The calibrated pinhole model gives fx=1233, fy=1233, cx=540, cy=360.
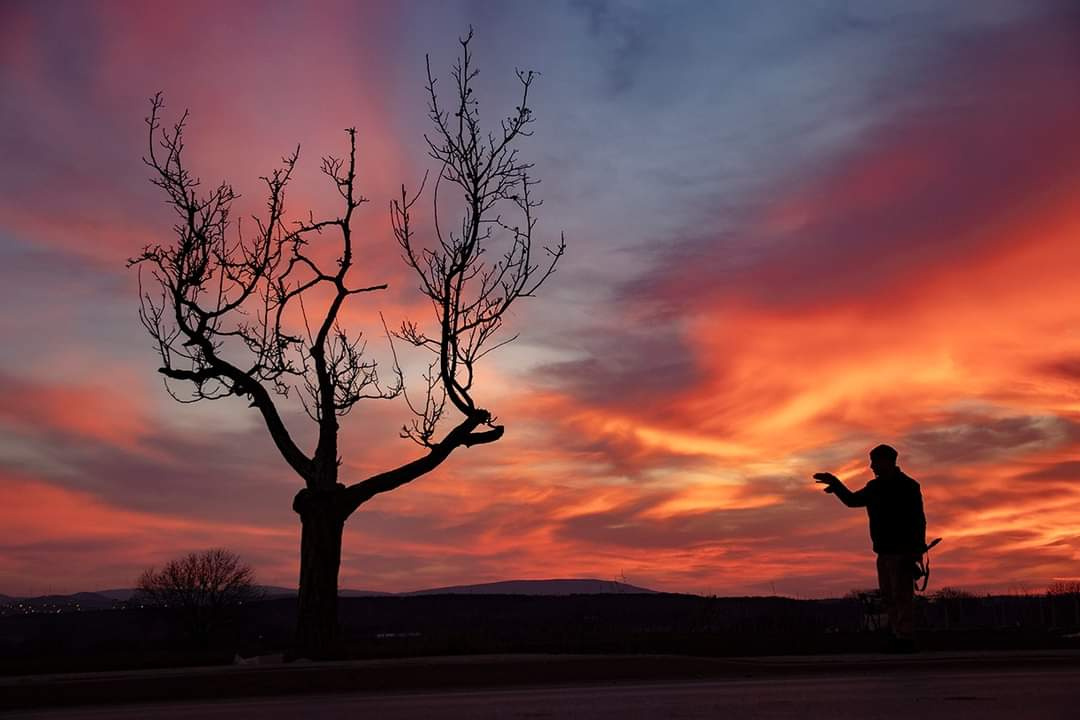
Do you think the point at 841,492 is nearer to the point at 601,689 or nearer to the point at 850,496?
the point at 850,496

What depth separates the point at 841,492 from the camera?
1563cm

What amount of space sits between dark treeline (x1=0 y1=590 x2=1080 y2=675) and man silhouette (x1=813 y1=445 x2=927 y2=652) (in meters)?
1.99

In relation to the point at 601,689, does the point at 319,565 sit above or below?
above

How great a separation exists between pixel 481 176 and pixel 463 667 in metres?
12.5

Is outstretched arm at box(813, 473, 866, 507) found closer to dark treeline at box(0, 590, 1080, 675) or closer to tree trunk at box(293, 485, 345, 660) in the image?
dark treeline at box(0, 590, 1080, 675)

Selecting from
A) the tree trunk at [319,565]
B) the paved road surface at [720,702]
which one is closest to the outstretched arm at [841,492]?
the paved road surface at [720,702]

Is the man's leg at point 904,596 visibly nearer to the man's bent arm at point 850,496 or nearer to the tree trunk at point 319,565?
the man's bent arm at point 850,496

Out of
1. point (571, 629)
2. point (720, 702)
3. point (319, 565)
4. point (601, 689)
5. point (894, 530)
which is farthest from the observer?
point (571, 629)

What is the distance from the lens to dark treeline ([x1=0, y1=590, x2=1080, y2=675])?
2092 cm

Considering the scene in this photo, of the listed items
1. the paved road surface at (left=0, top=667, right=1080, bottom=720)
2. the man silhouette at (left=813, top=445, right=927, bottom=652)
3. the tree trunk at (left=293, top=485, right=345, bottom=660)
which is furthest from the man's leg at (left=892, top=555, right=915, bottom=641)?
the tree trunk at (left=293, top=485, right=345, bottom=660)

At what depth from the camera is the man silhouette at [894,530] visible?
1535 cm

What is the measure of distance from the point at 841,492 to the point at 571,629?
73.9 ft

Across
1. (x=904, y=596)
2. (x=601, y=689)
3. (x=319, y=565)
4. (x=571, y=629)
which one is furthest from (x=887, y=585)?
(x=571, y=629)

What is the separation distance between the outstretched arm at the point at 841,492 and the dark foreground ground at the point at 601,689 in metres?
1.95
